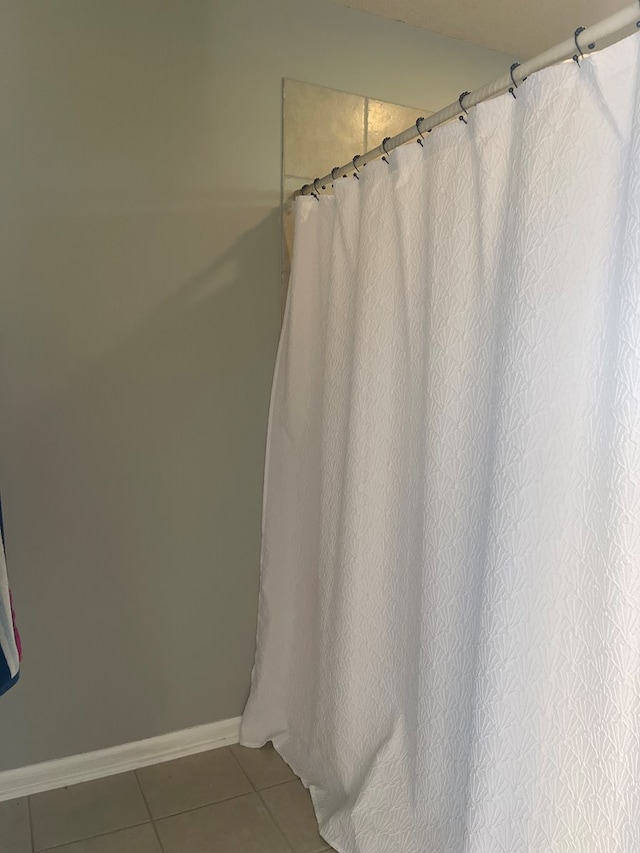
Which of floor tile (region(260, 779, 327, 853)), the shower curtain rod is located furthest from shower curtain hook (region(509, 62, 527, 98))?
floor tile (region(260, 779, 327, 853))

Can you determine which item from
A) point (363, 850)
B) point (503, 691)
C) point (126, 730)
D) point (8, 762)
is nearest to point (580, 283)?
point (503, 691)

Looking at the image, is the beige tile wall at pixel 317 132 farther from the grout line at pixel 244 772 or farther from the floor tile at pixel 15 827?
the floor tile at pixel 15 827

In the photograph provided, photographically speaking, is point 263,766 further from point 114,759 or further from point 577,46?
point 577,46

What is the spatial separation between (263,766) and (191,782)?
20 cm

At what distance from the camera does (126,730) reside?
1777mm

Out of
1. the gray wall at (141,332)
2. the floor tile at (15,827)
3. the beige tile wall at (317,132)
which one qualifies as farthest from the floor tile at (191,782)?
the beige tile wall at (317,132)

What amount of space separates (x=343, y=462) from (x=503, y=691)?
24.7 inches

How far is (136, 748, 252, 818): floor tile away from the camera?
5.43 feet

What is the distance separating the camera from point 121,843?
1513 mm

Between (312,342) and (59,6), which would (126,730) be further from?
(59,6)

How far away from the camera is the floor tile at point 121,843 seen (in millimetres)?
1492

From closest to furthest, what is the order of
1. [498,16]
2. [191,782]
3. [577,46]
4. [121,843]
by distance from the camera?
[577,46] < [121,843] < [191,782] < [498,16]

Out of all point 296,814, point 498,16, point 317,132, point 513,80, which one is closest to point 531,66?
point 513,80

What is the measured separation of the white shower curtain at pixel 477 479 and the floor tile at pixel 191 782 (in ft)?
0.59
